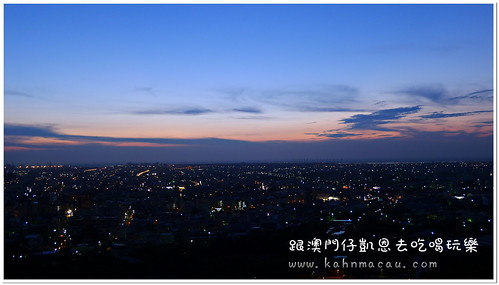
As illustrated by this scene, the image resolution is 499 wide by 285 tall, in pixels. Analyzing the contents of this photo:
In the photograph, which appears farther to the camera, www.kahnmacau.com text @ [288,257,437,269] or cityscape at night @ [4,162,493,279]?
cityscape at night @ [4,162,493,279]

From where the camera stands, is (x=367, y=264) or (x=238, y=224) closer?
(x=367, y=264)

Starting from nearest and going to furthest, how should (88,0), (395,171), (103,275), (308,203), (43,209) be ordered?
(88,0) < (103,275) < (43,209) < (308,203) < (395,171)

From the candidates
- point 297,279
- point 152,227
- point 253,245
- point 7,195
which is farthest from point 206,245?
point 7,195

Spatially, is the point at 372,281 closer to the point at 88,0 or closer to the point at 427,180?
the point at 88,0

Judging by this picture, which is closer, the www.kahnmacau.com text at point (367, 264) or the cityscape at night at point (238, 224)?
the www.kahnmacau.com text at point (367, 264)

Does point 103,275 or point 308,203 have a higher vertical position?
point 308,203

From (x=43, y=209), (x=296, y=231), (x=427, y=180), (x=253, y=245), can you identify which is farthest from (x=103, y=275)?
(x=427, y=180)

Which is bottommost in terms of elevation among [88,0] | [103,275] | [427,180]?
[103,275]

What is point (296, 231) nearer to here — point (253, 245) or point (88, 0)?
point (253, 245)

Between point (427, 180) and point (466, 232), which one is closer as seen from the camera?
point (466, 232)

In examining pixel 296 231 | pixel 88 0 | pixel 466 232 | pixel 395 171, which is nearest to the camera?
pixel 88 0
